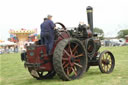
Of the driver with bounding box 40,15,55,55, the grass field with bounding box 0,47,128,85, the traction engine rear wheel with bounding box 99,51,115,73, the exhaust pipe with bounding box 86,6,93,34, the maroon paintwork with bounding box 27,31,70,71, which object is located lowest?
the grass field with bounding box 0,47,128,85

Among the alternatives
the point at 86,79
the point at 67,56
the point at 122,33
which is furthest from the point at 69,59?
the point at 122,33

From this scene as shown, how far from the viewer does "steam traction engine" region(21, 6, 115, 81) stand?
618 cm

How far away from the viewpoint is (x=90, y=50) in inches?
308

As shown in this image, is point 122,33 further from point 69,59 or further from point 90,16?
point 69,59

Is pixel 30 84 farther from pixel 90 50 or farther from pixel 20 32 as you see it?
pixel 20 32

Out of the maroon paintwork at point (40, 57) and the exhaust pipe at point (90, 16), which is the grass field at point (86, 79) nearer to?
the maroon paintwork at point (40, 57)

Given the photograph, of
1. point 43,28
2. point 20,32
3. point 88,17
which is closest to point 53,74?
point 43,28

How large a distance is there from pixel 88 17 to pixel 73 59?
7.44 ft

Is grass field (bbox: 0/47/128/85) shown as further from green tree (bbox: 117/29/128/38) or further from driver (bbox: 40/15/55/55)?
green tree (bbox: 117/29/128/38)

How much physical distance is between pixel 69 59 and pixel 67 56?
112mm

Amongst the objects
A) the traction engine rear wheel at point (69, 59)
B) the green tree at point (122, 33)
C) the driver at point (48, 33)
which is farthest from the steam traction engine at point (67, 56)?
the green tree at point (122, 33)

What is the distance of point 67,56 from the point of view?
21.5ft

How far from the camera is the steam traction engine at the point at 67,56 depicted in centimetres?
618

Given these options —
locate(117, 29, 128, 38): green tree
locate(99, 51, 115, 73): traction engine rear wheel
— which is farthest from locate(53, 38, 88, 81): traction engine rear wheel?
locate(117, 29, 128, 38): green tree
